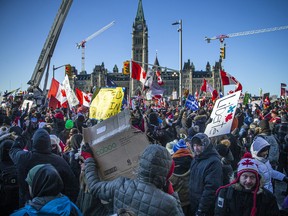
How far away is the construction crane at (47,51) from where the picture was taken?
67.4 ft

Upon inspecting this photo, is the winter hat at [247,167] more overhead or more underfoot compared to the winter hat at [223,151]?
more overhead

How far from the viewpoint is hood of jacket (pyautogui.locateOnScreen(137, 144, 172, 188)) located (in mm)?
2557

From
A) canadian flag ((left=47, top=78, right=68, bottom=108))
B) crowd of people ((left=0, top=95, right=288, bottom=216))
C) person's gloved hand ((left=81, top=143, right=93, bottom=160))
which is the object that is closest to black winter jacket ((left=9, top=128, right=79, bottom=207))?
crowd of people ((left=0, top=95, right=288, bottom=216))

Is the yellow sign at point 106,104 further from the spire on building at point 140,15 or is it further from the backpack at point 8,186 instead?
the spire on building at point 140,15

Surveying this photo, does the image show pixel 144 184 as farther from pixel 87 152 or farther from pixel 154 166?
pixel 87 152

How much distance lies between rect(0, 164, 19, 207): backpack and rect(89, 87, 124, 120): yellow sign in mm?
1456

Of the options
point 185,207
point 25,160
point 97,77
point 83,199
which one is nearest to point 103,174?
point 83,199

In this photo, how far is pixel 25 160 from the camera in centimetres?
388

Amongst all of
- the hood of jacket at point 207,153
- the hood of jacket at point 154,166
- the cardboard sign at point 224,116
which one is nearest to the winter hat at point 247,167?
the hood of jacket at point 207,153

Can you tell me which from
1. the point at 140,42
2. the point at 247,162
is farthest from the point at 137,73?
the point at 140,42

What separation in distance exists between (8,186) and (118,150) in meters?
2.28

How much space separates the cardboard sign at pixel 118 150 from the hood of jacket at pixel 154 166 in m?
0.39

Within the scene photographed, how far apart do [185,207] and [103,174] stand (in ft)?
7.00

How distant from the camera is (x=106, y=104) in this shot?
16.5 feet
